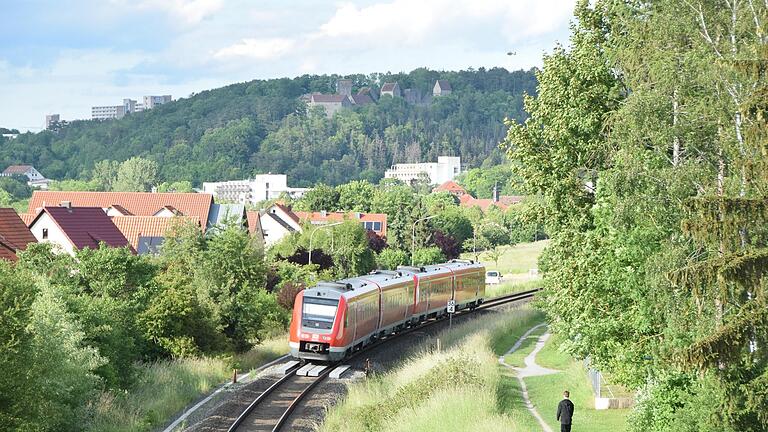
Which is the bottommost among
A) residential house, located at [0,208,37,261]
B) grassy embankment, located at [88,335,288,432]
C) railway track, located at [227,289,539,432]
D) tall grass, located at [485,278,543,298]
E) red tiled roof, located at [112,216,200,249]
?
tall grass, located at [485,278,543,298]

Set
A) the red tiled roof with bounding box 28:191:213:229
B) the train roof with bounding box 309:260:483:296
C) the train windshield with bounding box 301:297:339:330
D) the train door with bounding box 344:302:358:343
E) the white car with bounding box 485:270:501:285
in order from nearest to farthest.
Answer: the train windshield with bounding box 301:297:339:330
the train door with bounding box 344:302:358:343
the train roof with bounding box 309:260:483:296
the white car with bounding box 485:270:501:285
the red tiled roof with bounding box 28:191:213:229

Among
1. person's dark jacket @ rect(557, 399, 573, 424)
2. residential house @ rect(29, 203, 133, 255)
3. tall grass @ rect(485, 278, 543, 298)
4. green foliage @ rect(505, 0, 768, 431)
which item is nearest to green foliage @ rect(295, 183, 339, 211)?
tall grass @ rect(485, 278, 543, 298)

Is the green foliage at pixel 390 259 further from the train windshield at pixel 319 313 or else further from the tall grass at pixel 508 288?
the train windshield at pixel 319 313

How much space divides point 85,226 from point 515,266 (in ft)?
184

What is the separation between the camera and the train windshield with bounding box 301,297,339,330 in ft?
117

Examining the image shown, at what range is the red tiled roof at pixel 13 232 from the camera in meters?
47.0

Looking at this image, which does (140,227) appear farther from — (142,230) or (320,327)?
(320,327)

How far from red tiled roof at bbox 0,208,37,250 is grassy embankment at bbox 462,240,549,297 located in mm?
32321

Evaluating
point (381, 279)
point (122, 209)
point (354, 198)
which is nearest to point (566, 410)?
point (381, 279)

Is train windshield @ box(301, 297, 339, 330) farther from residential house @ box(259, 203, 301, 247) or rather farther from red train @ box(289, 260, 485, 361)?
residential house @ box(259, 203, 301, 247)

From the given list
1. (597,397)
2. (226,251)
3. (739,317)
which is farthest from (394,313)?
(739,317)

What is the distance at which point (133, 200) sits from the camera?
334ft

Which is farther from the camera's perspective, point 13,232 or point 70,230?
point 70,230

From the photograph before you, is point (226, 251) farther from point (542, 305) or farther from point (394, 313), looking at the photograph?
point (542, 305)
